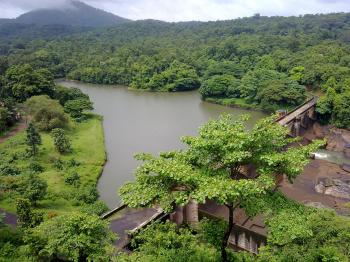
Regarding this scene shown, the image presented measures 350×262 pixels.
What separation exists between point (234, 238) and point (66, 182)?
34.3ft

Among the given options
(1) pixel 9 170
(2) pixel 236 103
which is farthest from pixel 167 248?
(2) pixel 236 103

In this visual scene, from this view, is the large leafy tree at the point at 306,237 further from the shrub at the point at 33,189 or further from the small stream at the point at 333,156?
the small stream at the point at 333,156

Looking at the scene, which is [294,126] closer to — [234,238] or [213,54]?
[234,238]

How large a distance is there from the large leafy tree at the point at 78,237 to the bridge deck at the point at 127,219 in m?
3.67

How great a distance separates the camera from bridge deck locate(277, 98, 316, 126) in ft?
103

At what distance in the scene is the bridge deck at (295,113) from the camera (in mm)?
31531

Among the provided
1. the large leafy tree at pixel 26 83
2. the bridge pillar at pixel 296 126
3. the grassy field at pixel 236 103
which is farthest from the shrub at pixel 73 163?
the grassy field at pixel 236 103

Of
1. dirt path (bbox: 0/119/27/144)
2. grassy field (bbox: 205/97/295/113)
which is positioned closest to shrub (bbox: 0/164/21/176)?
dirt path (bbox: 0/119/27/144)

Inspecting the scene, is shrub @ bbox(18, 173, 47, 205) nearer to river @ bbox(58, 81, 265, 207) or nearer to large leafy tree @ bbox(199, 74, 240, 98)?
river @ bbox(58, 81, 265, 207)

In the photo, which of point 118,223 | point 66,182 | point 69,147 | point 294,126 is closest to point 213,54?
point 294,126

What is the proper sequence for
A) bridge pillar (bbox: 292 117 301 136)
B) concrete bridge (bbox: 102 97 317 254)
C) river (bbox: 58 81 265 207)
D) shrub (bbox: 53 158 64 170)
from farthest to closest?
bridge pillar (bbox: 292 117 301 136)
river (bbox: 58 81 265 207)
shrub (bbox: 53 158 64 170)
concrete bridge (bbox: 102 97 317 254)

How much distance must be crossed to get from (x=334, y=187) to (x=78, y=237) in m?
17.7

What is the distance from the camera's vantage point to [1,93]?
39438 millimetres

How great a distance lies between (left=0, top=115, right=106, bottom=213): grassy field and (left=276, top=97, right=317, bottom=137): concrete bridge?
15316mm
